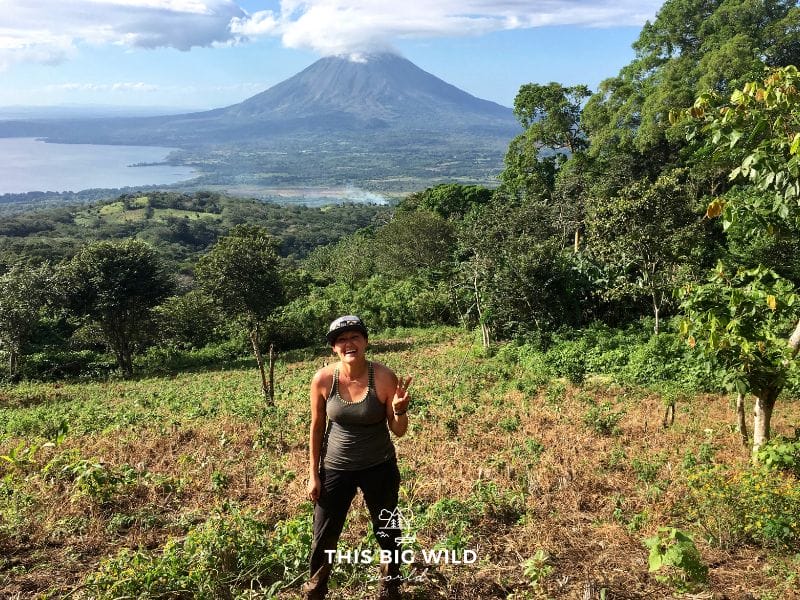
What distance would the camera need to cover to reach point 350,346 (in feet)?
10.3

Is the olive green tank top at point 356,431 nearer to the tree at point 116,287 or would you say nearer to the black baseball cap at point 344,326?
the black baseball cap at point 344,326

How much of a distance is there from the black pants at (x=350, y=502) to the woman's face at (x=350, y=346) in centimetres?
70

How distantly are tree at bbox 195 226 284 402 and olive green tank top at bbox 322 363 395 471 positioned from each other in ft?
59.4

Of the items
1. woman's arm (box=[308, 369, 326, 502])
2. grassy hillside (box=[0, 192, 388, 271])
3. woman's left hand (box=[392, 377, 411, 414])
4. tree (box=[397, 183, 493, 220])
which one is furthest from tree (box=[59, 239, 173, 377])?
grassy hillside (box=[0, 192, 388, 271])

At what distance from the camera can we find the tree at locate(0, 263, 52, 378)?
68.3 ft

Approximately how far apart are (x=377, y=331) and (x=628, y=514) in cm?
2193

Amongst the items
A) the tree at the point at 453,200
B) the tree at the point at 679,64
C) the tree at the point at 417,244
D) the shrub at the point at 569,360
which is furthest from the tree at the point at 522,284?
the tree at the point at 453,200

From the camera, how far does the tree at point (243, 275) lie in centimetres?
2097

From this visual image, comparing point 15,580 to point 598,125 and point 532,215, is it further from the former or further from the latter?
point 598,125

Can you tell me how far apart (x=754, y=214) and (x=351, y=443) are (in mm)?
3744

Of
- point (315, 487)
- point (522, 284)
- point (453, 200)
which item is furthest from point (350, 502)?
point (453, 200)

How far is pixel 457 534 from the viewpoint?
→ 156 inches

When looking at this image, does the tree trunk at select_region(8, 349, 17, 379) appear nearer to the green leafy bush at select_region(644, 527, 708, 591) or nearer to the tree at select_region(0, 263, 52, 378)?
the tree at select_region(0, 263, 52, 378)

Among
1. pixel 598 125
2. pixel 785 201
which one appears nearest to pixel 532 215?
pixel 598 125
